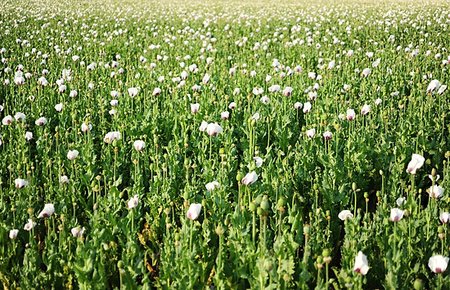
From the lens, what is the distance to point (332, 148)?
5125mm

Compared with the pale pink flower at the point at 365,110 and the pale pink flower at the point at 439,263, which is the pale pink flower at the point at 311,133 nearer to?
the pale pink flower at the point at 365,110

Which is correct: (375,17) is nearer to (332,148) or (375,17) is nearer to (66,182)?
(332,148)

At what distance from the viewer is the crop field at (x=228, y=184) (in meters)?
3.21

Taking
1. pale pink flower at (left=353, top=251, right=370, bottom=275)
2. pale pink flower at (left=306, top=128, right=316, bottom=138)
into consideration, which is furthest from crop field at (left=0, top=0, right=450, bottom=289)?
pale pink flower at (left=306, top=128, right=316, bottom=138)

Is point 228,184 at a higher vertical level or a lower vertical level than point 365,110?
lower

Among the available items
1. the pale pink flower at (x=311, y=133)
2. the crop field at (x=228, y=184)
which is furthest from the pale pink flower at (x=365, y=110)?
the pale pink flower at (x=311, y=133)

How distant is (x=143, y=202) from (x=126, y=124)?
5.52ft

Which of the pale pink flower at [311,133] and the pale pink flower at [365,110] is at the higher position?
the pale pink flower at [365,110]

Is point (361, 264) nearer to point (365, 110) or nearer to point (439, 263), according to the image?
point (439, 263)

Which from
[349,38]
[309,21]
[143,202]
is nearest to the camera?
[143,202]

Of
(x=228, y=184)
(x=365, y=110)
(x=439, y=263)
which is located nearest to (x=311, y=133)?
(x=365, y=110)

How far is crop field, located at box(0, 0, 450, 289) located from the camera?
321 cm

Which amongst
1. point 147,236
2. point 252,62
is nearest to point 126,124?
point 147,236

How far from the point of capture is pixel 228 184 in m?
4.36
